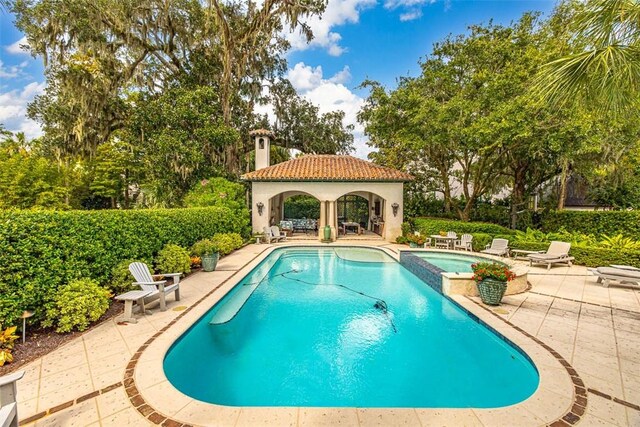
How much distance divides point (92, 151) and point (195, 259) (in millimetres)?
11547

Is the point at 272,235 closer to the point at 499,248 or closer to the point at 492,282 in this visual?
the point at 499,248

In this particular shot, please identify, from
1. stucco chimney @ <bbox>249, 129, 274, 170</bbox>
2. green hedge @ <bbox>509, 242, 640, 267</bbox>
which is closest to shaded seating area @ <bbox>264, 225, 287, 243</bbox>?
stucco chimney @ <bbox>249, 129, 274, 170</bbox>

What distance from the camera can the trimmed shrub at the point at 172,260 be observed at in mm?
8062

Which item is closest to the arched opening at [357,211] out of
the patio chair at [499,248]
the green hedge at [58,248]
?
the patio chair at [499,248]

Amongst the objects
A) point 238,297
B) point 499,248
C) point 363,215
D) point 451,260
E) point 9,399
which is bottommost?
point 238,297

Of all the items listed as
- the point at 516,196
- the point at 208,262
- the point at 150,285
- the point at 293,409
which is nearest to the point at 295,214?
the point at 208,262

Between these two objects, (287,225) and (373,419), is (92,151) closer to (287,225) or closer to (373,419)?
(287,225)

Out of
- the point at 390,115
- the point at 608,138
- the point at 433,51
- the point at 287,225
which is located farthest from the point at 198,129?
the point at 608,138

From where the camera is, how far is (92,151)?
1575cm

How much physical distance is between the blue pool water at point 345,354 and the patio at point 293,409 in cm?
43

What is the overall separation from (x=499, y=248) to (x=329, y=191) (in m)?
8.67

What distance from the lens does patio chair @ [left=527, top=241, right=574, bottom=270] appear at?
10023 millimetres

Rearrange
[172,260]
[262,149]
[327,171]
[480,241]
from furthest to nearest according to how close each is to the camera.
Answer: [262,149] → [327,171] → [480,241] → [172,260]

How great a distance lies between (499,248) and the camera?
466 inches
